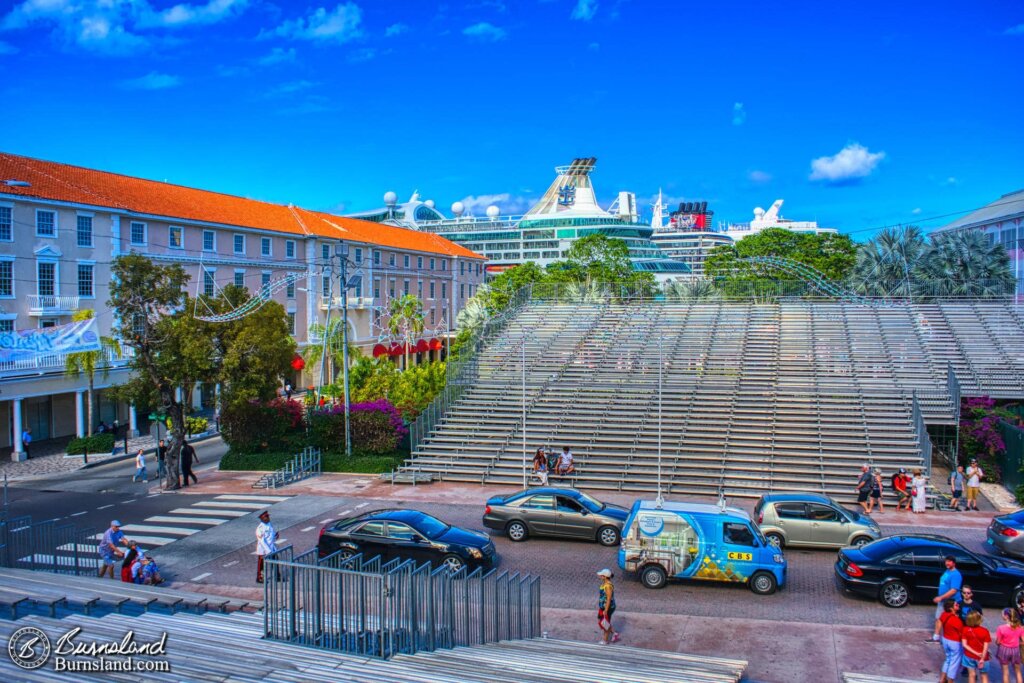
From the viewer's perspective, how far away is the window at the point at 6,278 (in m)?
36.4

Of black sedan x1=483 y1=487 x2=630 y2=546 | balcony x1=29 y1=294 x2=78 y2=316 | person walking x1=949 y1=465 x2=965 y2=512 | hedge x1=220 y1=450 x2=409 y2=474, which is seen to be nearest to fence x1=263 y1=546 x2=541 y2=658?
black sedan x1=483 y1=487 x2=630 y2=546

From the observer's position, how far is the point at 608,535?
19500mm

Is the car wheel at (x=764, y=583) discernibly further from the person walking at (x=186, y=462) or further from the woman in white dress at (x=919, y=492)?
the person walking at (x=186, y=462)

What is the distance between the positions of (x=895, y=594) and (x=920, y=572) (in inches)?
25.0

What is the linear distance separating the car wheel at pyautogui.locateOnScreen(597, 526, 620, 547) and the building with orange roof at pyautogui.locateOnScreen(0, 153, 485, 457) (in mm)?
15840

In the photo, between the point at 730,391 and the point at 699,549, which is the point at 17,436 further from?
the point at 699,549

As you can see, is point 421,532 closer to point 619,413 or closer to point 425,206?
point 619,413

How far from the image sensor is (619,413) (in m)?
30.5

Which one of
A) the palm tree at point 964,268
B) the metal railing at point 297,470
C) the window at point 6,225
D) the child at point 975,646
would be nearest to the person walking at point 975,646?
the child at point 975,646

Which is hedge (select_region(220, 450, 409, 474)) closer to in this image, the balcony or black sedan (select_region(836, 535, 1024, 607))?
the balcony

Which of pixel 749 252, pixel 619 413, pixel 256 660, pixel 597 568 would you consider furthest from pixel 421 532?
pixel 749 252

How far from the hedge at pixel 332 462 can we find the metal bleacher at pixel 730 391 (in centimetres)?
116

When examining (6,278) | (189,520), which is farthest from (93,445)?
(189,520)

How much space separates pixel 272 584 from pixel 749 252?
74518 millimetres
